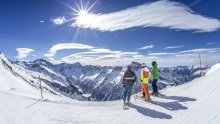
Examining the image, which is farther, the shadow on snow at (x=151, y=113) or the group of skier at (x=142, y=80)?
the group of skier at (x=142, y=80)

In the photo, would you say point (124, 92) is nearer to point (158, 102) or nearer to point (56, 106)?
point (158, 102)

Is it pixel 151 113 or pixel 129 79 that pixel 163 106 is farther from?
pixel 129 79

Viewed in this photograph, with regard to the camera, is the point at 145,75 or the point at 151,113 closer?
the point at 151,113

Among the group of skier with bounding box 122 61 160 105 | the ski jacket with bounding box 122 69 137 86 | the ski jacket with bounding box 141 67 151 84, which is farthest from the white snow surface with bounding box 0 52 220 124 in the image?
the ski jacket with bounding box 141 67 151 84

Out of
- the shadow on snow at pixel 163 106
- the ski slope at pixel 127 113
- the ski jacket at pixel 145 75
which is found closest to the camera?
the ski slope at pixel 127 113

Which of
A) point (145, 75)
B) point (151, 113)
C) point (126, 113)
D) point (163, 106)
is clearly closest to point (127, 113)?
point (126, 113)

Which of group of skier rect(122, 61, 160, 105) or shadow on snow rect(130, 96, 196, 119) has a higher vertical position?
group of skier rect(122, 61, 160, 105)

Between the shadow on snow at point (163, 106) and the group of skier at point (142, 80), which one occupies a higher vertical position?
Result: the group of skier at point (142, 80)

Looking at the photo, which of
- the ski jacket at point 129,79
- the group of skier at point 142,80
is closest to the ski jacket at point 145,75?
the group of skier at point 142,80

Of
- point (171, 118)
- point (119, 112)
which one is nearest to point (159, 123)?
point (171, 118)

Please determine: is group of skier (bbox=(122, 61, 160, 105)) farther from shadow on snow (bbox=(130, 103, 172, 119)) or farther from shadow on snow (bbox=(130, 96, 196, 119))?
shadow on snow (bbox=(130, 103, 172, 119))

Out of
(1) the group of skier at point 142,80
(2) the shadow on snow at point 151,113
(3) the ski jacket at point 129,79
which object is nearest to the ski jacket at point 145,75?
(1) the group of skier at point 142,80

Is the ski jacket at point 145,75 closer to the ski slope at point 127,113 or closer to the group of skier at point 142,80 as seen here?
the group of skier at point 142,80

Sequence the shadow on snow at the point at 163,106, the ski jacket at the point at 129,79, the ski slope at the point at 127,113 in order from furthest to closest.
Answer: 1. the ski jacket at the point at 129,79
2. the shadow on snow at the point at 163,106
3. the ski slope at the point at 127,113
